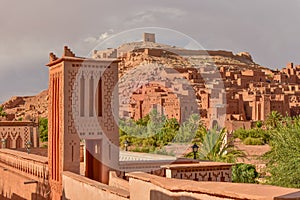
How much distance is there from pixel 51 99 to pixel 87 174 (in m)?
1.45

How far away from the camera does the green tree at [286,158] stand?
12.0 meters

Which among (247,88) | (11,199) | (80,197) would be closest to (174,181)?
(80,197)

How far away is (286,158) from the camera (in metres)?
12.6

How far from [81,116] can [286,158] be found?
22.0 feet

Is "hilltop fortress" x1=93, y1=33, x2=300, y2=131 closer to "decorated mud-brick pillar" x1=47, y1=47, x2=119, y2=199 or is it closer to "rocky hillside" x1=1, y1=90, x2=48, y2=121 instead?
"rocky hillside" x1=1, y1=90, x2=48, y2=121

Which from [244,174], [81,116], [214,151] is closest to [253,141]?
[244,174]

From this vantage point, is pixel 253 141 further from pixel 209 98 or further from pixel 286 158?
pixel 286 158

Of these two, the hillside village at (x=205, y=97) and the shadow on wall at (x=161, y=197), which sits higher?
the hillside village at (x=205, y=97)

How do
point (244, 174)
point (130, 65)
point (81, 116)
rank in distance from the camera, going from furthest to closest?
point (130, 65) < point (244, 174) < point (81, 116)

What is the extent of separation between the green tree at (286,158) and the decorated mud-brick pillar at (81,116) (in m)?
5.71

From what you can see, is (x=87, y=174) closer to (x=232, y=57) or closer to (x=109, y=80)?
(x=109, y=80)

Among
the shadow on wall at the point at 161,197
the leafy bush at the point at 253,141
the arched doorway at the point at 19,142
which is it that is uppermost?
the shadow on wall at the point at 161,197

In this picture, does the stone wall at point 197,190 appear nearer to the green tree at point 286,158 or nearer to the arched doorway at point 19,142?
the green tree at point 286,158

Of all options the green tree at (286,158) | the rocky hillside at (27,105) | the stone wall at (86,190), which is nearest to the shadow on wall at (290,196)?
the stone wall at (86,190)
